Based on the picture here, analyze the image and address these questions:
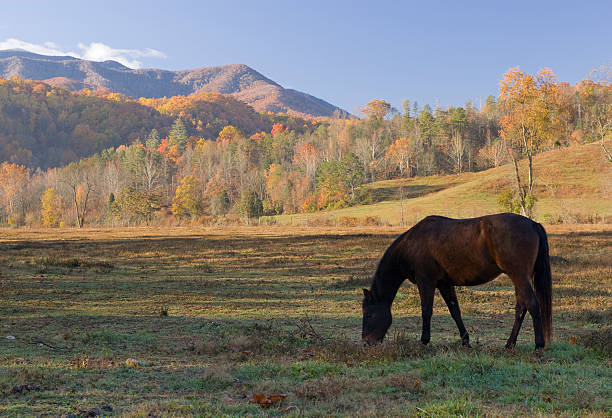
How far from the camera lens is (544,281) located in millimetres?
7617

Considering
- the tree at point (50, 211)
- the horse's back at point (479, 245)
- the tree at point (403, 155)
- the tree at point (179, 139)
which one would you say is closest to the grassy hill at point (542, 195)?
the tree at point (403, 155)

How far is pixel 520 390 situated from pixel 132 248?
3396 cm

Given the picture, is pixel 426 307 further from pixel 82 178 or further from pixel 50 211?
pixel 82 178

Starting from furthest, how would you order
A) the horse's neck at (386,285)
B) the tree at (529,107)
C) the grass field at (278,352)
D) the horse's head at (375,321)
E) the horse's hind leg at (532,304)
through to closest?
the tree at (529,107) < the horse's neck at (386,285) < the horse's head at (375,321) < the horse's hind leg at (532,304) < the grass field at (278,352)

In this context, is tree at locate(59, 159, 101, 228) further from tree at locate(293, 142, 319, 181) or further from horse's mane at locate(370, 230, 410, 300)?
horse's mane at locate(370, 230, 410, 300)

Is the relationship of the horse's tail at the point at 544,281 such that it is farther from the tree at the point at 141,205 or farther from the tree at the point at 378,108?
the tree at the point at 378,108

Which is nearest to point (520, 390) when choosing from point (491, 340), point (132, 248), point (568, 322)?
point (491, 340)

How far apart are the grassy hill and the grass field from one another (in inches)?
1859

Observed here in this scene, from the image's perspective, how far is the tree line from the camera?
4087 inches

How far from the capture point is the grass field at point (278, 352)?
5.30 metres

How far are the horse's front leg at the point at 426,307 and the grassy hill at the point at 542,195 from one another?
52702 mm

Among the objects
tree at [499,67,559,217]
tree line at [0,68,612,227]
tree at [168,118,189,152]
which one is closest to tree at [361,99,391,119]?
tree line at [0,68,612,227]

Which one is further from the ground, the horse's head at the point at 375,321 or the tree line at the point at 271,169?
the tree line at the point at 271,169

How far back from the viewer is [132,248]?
116 feet
